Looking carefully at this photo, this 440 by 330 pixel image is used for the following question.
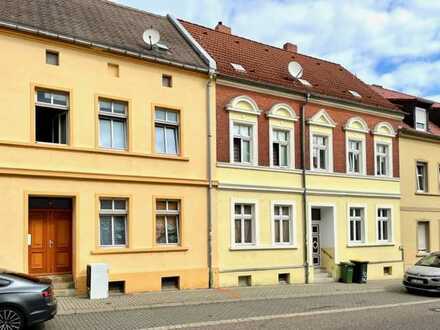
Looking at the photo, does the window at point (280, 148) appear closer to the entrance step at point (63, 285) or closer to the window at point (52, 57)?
the window at point (52, 57)

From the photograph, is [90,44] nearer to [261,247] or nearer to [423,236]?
[261,247]

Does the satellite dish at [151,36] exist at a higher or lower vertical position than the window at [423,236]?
higher

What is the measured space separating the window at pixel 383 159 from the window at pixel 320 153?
359cm

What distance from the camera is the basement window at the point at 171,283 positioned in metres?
20.1

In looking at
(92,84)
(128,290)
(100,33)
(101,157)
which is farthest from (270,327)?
(100,33)

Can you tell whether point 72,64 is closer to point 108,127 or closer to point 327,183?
point 108,127

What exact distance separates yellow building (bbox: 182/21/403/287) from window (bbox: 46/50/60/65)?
241 inches

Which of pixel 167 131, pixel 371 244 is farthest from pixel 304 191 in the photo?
pixel 167 131

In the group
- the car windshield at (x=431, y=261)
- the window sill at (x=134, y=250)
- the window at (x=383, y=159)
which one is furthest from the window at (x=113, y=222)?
the window at (x=383, y=159)

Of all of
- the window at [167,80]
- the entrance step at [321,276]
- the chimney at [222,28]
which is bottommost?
the entrance step at [321,276]

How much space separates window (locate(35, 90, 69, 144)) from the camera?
17.9 metres

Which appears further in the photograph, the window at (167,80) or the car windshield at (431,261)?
the car windshield at (431,261)

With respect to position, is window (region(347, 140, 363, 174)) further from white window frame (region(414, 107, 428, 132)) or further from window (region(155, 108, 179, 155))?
window (region(155, 108, 179, 155))

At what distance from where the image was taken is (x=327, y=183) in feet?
83.6
